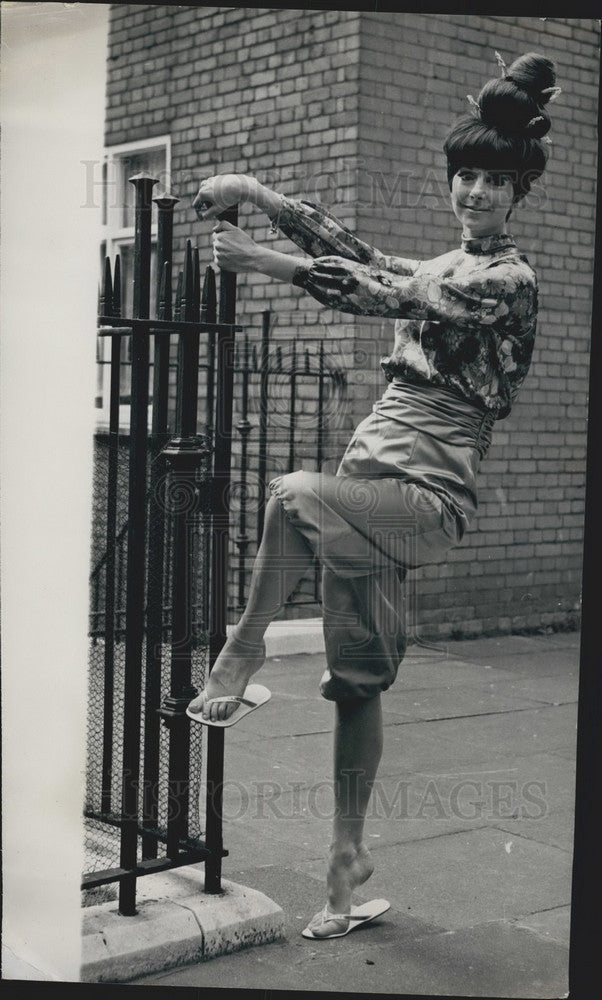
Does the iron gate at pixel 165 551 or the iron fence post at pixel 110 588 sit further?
the iron fence post at pixel 110 588

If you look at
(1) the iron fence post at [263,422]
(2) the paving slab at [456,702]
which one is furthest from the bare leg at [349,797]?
(1) the iron fence post at [263,422]

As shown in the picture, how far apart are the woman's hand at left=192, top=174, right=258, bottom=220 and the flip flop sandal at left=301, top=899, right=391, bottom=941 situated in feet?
6.30

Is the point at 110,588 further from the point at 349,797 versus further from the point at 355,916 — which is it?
the point at 355,916

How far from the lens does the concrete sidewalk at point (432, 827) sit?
313 cm

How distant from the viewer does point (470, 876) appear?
12.3ft

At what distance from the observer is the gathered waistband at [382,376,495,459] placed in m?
3.11

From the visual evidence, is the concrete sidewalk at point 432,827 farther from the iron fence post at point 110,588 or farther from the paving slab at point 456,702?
the iron fence post at point 110,588

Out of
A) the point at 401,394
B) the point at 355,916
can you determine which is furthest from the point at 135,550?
the point at 355,916

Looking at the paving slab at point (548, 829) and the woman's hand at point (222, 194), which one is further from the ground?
the woman's hand at point (222, 194)

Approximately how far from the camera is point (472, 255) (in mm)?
3115

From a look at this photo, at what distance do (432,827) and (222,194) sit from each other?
7.81 feet

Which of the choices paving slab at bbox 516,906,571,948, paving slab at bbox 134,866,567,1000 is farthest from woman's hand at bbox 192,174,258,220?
paving slab at bbox 516,906,571,948

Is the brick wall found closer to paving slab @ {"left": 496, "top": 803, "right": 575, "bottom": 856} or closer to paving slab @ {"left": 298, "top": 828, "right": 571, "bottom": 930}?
paving slab @ {"left": 496, "top": 803, "right": 575, "bottom": 856}

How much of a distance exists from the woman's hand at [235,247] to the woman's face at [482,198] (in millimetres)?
550
